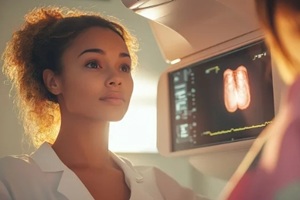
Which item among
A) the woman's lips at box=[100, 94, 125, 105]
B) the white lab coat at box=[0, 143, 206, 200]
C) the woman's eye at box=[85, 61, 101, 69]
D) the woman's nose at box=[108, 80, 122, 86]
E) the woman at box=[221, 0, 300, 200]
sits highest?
the woman's eye at box=[85, 61, 101, 69]

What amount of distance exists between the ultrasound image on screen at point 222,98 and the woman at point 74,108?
14 centimetres

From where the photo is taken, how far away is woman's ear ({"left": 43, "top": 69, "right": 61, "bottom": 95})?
1.10 metres

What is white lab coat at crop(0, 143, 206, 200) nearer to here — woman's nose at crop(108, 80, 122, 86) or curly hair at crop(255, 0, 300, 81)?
woman's nose at crop(108, 80, 122, 86)

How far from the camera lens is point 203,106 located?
1.17 metres

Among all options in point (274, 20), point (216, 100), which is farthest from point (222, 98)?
point (274, 20)

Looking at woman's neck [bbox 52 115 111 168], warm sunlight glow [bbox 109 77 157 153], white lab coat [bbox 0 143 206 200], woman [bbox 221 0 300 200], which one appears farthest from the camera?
warm sunlight glow [bbox 109 77 157 153]

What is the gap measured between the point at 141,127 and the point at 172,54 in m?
0.62

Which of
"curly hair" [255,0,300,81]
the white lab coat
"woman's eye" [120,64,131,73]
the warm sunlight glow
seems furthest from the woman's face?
the warm sunlight glow

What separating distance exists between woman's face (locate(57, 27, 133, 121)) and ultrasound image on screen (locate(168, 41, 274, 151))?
185 millimetres

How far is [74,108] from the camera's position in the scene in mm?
1059

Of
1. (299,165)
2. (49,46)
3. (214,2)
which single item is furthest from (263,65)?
(299,165)

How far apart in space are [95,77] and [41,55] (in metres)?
0.15

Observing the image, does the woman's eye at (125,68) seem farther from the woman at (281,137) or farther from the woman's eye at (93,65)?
the woman at (281,137)

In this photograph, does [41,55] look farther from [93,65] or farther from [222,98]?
[222,98]
